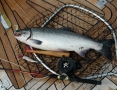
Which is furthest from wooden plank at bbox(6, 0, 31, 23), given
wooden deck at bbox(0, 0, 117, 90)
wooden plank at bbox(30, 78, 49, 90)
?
wooden plank at bbox(30, 78, 49, 90)

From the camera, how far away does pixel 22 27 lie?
3.02 metres

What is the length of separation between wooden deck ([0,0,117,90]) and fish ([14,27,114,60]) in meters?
0.22

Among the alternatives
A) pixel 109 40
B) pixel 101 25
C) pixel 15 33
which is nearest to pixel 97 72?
pixel 109 40

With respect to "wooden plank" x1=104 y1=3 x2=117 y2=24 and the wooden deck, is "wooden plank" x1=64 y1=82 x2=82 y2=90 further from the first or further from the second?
"wooden plank" x1=104 y1=3 x2=117 y2=24

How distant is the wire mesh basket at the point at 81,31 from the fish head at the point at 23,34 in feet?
0.51

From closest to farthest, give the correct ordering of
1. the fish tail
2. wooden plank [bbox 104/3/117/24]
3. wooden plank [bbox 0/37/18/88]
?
the fish tail < wooden plank [bbox 0/37/18/88] < wooden plank [bbox 104/3/117/24]

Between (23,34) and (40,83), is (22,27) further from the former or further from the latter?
(40,83)

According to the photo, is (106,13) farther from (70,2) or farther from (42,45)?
(42,45)

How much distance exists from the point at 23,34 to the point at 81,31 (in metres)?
0.64

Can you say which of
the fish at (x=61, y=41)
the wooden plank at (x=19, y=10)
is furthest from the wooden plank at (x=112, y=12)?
the wooden plank at (x=19, y=10)

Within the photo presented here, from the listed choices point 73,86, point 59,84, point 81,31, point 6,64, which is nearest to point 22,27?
point 6,64

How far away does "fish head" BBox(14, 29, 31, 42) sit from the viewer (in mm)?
2756

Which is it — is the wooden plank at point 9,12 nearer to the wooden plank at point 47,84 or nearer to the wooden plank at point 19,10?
the wooden plank at point 19,10

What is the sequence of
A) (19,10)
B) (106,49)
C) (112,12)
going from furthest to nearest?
(19,10)
(112,12)
(106,49)
